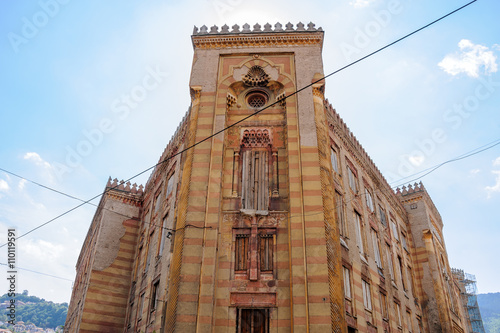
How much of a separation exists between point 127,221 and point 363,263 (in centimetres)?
1550

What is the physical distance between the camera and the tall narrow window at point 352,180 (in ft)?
71.4

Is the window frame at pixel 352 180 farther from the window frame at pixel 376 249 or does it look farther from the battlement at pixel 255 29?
the battlement at pixel 255 29

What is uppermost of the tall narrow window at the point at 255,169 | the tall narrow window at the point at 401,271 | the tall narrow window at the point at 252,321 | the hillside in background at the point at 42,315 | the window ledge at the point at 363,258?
the hillside in background at the point at 42,315

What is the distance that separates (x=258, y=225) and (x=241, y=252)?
1243 mm

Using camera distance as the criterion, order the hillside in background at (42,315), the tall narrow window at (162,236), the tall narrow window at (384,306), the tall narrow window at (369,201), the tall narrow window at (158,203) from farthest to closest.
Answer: the hillside in background at (42,315), the tall narrow window at (369,201), the tall narrow window at (158,203), the tall narrow window at (162,236), the tall narrow window at (384,306)

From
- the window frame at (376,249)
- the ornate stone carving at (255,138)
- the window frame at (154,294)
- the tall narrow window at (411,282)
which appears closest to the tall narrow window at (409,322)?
the tall narrow window at (411,282)

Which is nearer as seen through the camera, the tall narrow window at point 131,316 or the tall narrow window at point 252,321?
the tall narrow window at point 252,321

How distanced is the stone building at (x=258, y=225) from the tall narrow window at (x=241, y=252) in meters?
0.04

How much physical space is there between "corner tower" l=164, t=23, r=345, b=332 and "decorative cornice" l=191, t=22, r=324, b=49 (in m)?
0.05

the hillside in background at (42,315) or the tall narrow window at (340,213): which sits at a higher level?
the hillside in background at (42,315)

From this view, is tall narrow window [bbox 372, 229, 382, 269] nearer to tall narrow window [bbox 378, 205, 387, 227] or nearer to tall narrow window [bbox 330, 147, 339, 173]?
tall narrow window [bbox 378, 205, 387, 227]

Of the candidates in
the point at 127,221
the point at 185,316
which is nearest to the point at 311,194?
the point at 185,316

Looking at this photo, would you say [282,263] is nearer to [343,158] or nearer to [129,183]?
[343,158]

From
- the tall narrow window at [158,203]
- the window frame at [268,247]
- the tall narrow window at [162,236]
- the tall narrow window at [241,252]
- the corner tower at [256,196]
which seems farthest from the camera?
the tall narrow window at [158,203]
